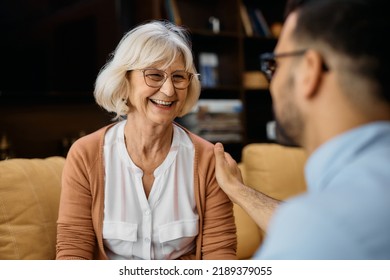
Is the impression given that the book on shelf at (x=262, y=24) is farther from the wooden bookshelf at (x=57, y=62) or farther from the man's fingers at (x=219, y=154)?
the man's fingers at (x=219, y=154)

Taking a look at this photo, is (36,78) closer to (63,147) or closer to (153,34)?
(63,147)

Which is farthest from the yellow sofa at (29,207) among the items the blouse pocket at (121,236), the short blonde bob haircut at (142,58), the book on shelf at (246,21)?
the book on shelf at (246,21)

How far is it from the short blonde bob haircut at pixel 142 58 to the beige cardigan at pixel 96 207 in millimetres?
95

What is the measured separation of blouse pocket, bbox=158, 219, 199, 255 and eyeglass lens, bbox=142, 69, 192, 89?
1.14 ft

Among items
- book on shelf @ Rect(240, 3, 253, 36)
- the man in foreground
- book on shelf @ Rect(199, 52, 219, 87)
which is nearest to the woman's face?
the man in foreground

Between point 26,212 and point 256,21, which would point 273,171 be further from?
point 256,21

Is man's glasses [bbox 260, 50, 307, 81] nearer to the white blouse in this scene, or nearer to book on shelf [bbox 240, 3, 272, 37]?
the white blouse

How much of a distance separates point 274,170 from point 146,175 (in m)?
0.74

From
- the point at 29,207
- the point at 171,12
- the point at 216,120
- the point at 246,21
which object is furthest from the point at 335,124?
the point at 246,21

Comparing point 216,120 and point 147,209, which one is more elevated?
point 216,120

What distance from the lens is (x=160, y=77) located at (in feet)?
3.84

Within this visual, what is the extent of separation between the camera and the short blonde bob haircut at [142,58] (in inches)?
45.9

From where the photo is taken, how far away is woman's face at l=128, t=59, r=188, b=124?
1178 millimetres

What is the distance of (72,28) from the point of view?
1.82 meters
